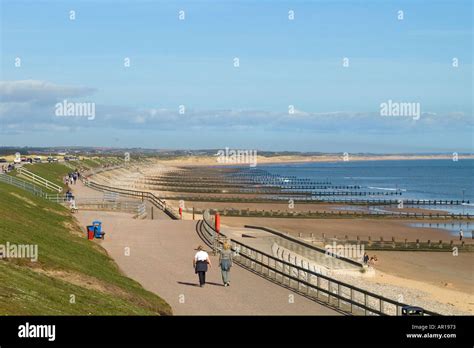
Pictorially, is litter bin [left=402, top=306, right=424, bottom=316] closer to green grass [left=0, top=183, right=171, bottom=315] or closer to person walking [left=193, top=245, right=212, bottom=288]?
green grass [left=0, top=183, right=171, bottom=315]

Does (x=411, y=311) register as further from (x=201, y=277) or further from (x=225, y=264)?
(x=201, y=277)

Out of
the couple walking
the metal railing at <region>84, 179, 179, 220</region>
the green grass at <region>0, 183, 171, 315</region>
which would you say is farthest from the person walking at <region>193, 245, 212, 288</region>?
the metal railing at <region>84, 179, 179, 220</region>

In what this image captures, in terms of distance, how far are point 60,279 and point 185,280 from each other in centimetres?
511

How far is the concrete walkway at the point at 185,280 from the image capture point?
19950mm

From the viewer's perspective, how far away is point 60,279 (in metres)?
20.4

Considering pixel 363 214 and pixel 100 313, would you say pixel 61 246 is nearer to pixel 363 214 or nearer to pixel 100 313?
pixel 100 313

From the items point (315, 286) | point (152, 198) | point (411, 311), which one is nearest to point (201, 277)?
point (315, 286)

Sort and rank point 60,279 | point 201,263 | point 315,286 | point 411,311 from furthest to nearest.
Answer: point 201,263
point 315,286
point 60,279
point 411,311

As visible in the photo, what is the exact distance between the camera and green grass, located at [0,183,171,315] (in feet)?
51.4

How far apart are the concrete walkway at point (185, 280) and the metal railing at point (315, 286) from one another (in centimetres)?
49

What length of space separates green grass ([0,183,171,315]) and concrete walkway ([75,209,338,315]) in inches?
35.7

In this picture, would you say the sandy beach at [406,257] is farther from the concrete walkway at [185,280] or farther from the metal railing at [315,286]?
the concrete walkway at [185,280]
